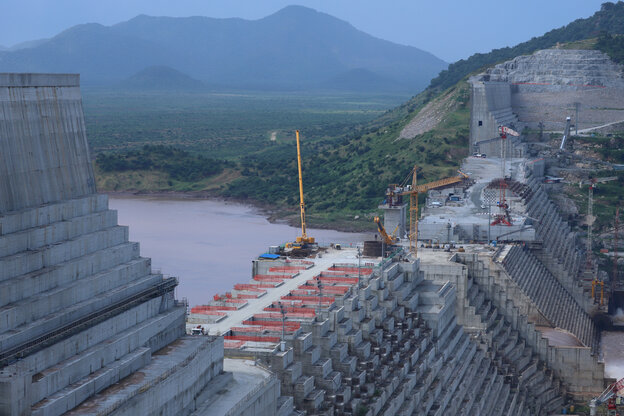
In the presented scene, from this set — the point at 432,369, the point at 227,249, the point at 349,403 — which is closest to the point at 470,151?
the point at 227,249

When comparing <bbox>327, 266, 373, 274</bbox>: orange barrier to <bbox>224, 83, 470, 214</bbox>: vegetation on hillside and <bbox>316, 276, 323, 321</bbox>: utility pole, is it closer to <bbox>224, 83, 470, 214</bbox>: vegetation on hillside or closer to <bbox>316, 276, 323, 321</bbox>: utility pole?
<bbox>316, 276, 323, 321</bbox>: utility pole

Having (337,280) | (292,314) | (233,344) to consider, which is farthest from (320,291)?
(233,344)

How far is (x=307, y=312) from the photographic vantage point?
61125mm

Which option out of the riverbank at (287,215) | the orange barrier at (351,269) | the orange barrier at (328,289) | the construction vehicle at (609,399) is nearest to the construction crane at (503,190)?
the riverbank at (287,215)

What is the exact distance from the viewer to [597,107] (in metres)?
162

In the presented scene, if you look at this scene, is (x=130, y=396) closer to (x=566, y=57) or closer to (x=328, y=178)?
(x=328, y=178)

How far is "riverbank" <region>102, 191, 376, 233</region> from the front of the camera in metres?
139

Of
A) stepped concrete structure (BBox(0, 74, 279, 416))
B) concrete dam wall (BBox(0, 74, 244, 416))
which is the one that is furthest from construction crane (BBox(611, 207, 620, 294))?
concrete dam wall (BBox(0, 74, 244, 416))

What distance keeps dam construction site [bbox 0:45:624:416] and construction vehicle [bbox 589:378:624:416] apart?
24 centimetres

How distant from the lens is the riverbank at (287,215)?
139125 mm

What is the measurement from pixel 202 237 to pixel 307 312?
226 feet

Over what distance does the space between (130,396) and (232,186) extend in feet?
446

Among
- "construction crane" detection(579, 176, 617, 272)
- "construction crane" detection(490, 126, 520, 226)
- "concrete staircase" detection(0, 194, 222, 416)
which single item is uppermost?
"concrete staircase" detection(0, 194, 222, 416)

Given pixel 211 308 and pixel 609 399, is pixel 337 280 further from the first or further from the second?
pixel 609 399
